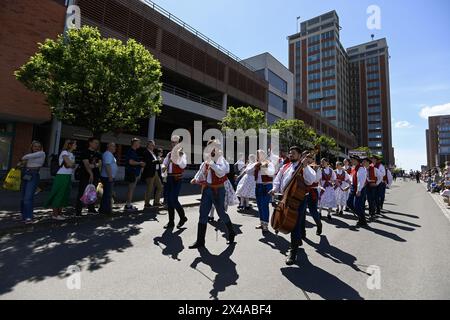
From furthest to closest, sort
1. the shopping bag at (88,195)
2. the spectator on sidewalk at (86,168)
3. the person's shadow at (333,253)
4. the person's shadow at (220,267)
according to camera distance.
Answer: the spectator on sidewalk at (86,168)
the shopping bag at (88,195)
the person's shadow at (333,253)
the person's shadow at (220,267)

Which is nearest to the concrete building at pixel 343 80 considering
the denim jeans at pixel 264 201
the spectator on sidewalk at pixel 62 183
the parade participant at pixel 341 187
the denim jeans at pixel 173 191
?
the parade participant at pixel 341 187

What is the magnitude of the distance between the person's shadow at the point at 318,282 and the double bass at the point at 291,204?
594 millimetres

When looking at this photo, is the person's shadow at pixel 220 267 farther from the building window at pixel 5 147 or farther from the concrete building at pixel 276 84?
the concrete building at pixel 276 84

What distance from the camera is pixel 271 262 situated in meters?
4.36

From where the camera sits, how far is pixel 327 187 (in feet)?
30.4

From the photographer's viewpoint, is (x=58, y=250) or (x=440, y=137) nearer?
(x=58, y=250)

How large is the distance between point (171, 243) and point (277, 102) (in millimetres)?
39997

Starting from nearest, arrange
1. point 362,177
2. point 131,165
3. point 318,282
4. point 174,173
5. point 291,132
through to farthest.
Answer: point 318,282
point 174,173
point 362,177
point 131,165
point 291,132

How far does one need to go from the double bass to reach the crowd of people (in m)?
0.07

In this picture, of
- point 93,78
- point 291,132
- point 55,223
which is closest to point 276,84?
point 291,132

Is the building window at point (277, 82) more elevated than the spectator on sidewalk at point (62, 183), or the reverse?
the building window at point (277, 82)

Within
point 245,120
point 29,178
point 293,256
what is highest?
point 245,120

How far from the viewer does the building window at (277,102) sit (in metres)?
41.2

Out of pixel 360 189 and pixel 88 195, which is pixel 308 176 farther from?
pixel 88 195
